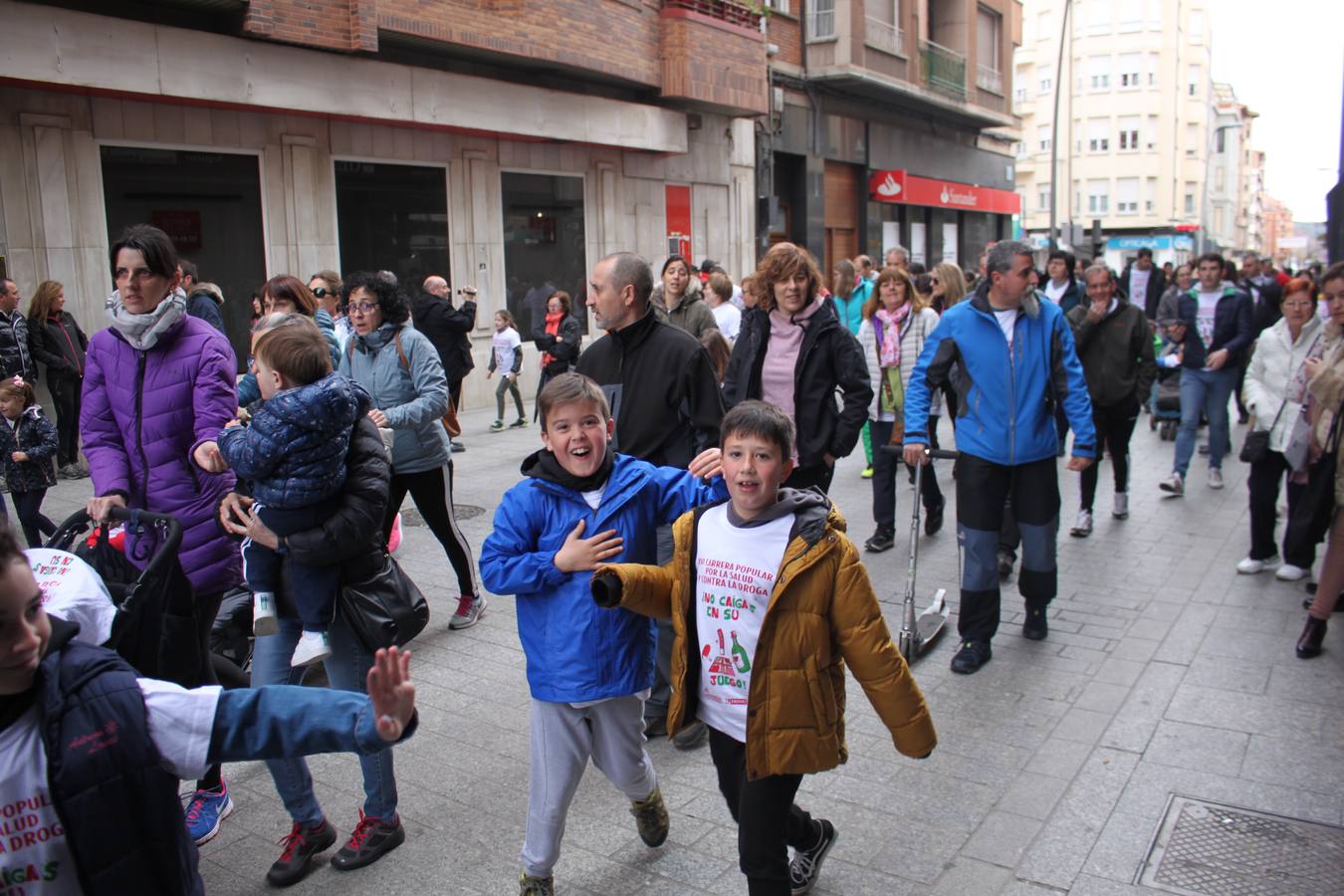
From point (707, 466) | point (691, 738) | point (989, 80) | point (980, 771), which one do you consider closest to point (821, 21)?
point (989, 80)

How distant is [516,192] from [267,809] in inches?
551

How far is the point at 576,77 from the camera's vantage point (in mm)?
17391

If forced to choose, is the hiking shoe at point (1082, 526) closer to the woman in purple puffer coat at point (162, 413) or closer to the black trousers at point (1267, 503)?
the black trousers at point (1267, 503)

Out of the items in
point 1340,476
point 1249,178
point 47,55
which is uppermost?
point 1249,178

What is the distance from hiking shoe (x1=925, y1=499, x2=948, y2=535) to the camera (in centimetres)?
844

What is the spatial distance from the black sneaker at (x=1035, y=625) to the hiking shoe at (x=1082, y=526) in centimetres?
246

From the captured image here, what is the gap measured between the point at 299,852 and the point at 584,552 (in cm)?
155

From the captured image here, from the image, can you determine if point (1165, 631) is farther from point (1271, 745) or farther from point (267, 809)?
point (267, 809)

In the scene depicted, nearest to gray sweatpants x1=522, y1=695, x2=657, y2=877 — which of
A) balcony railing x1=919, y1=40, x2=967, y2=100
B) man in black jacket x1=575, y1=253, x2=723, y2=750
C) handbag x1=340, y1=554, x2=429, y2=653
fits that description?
handbag x1=340, y1=554, x2=429, y2=653

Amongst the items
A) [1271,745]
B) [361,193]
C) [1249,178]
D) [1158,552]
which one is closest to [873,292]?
[1158,552]

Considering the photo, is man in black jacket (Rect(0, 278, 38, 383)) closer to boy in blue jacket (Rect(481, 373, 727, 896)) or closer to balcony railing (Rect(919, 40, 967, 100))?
boy in blue jacket (Rect(481, 373, 727, 896))

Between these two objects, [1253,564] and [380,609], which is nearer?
[380,609]

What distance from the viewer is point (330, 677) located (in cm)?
377

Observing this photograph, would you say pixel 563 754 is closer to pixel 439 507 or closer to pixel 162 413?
pixel 162 413
